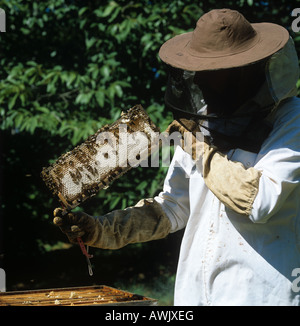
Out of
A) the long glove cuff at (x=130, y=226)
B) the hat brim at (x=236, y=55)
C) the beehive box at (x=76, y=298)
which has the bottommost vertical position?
the beehive box at (x=76, y=298)

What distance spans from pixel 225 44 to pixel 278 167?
514 millimetres

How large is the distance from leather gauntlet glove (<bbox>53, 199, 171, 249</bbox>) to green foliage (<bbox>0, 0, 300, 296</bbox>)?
1787 millimetres

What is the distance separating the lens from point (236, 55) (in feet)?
6.02

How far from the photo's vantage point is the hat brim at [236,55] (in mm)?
1779

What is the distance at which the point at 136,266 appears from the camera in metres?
5.86

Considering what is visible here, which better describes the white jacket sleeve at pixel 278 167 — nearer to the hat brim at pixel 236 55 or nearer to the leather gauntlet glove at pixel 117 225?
the hat brim at pixel 236 55

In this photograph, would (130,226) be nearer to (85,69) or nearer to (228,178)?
(228,178)

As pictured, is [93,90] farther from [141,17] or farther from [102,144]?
[102,144]

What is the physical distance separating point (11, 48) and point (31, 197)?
1572 mm

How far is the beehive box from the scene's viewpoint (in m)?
1.86

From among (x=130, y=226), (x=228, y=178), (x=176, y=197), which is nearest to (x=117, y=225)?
(x=130, y=226)

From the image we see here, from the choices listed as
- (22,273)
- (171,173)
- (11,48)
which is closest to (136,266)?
(22,273)

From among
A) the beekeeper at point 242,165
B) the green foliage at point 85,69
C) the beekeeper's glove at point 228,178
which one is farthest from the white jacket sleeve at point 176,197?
the green foliage at point 85,69

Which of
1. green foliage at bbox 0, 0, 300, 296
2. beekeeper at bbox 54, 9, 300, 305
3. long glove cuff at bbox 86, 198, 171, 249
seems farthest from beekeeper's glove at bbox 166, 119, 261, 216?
green foliage at bbox 0, 0, 300, 296
